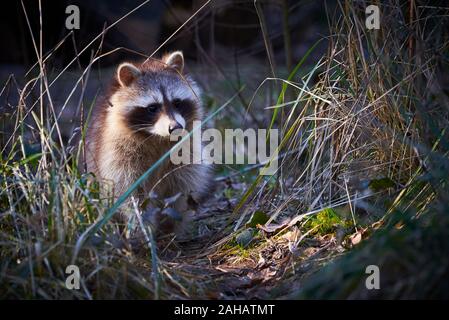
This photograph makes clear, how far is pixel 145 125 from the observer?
5.16 metres

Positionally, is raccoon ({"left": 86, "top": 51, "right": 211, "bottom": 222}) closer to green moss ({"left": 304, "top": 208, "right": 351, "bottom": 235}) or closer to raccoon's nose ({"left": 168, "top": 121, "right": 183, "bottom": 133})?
raccoon's nose ({"left": 168, "top": 121, "right": 183, "bottom": 133})

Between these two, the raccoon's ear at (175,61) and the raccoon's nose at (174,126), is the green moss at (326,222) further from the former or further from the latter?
the raccoon's ear at (175,61)

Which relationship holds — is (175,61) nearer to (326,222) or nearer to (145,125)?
(145,125)

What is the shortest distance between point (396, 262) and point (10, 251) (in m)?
2.18

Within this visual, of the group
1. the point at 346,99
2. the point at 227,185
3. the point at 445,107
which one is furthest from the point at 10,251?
the point at 227,185

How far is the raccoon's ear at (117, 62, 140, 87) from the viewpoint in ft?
17.0

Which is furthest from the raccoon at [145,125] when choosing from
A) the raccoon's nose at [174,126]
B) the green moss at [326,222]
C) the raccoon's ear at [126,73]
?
the green moss at [326,222]

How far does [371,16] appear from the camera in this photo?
445cm

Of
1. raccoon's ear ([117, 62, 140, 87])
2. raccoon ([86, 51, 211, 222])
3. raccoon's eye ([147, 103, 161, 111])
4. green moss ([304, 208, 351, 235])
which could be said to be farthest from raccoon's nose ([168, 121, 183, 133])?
green moss ([304, 208, 351, 235])

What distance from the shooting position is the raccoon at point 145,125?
5.12 meters
